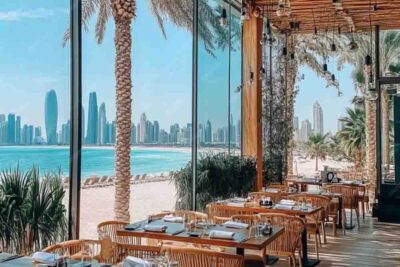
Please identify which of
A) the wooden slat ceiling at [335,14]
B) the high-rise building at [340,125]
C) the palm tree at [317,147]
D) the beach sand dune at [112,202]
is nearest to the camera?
the wooden slat ceiling at [335,14]

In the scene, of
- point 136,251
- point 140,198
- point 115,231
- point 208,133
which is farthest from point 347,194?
point 140,198

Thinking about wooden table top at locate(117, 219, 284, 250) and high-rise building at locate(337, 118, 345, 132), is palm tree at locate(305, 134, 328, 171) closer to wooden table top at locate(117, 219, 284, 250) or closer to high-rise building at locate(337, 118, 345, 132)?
high-rise building at locate(337, 118, 345, 132)

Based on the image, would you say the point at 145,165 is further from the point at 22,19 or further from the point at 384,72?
the point at 22,19

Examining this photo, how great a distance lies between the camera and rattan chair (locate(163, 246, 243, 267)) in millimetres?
3887

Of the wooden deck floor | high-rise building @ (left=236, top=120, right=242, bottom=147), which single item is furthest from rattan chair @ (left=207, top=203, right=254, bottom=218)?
high-rise building @ (left=236, top=120, right=242, bottom=147)

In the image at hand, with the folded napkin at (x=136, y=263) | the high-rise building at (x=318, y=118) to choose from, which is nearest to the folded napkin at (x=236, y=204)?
the folded napkin at (x=136, y=263)

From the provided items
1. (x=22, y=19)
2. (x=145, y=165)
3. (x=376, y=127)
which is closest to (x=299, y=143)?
(x=376, y=127)

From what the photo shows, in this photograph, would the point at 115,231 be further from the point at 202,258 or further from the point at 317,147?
the point at 317,147

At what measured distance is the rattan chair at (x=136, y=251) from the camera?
4234 mm

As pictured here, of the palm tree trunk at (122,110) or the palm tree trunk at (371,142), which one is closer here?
the palm tree trunk at (122,110)

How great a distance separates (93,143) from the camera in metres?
15.8

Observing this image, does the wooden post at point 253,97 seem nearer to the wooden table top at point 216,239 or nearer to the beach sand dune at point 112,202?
the wooden table top at point 216,239

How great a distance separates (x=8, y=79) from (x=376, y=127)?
29.9 ft

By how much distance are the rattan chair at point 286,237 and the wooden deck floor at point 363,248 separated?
39.5 inches
